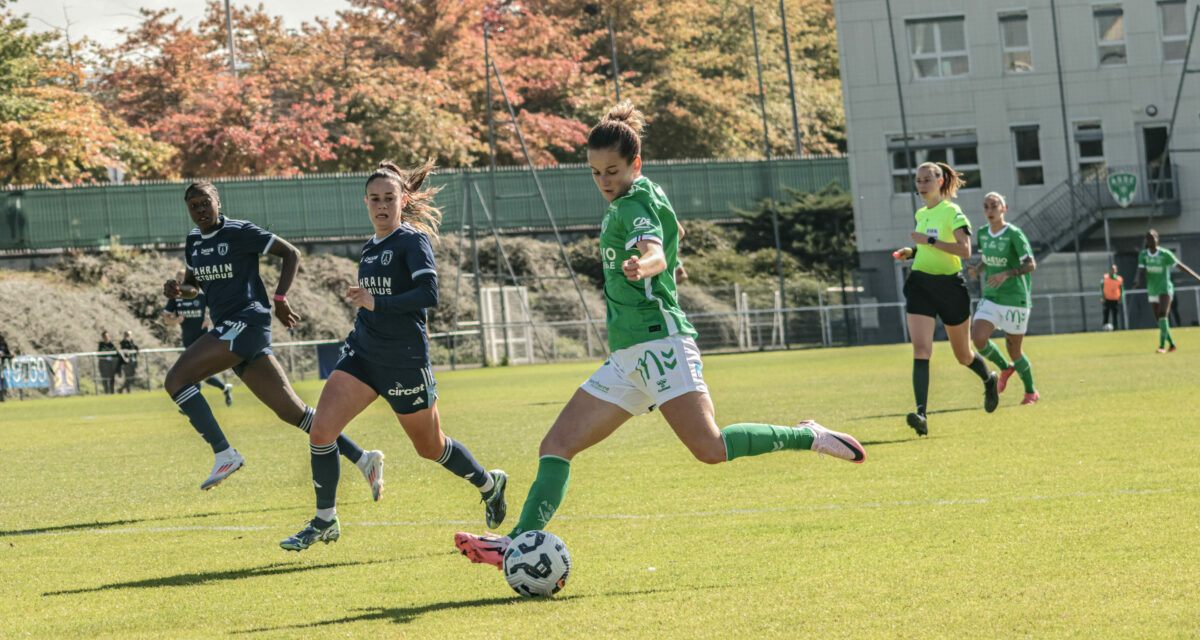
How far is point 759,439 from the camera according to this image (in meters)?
5.97

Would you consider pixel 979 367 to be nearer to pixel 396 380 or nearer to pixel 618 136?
pixel 396 380

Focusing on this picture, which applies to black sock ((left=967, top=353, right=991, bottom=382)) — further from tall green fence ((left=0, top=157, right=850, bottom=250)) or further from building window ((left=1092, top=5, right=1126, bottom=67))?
building window ((left=1092, top=5, right=1126, bottom=67))

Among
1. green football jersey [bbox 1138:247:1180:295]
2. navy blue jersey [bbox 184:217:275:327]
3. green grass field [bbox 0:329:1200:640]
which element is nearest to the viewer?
green grass field [bbox 0:329:1200:640]

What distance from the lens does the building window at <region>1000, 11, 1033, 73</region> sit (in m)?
42.3

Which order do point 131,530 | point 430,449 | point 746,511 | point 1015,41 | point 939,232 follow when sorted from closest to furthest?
1. point 430,449
2. point 746,511
3. point 131,530
4. point 939,232
5. point 1015,41

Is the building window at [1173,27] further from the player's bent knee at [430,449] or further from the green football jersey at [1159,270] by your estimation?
the player's bent knee at [430,449]

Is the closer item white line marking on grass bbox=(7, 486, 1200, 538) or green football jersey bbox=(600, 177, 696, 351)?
green football jersey bbox=(600, 177, 696, 351)

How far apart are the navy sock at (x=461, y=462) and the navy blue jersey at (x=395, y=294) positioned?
53 cm

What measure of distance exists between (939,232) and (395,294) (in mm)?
5724

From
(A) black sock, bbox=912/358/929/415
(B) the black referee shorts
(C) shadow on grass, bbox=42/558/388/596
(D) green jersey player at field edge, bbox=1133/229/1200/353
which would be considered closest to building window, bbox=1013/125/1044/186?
(D) green jersey player at field edge, bbox=1133/229/1200/353

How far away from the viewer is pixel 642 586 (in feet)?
17.9

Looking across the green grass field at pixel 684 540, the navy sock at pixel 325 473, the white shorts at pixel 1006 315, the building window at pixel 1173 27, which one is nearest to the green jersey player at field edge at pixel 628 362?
the green grass field at pixel 684 540

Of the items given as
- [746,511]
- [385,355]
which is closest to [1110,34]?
[746,511]

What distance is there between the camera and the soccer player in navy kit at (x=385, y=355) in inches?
274
